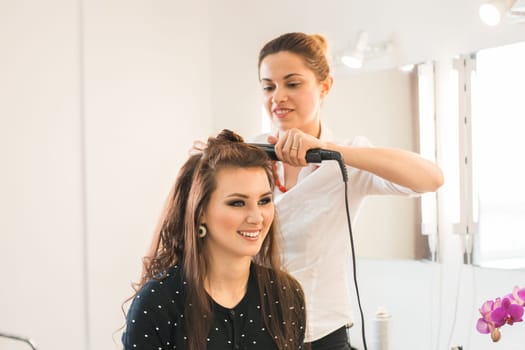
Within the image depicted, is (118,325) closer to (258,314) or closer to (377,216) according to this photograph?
(377,216)

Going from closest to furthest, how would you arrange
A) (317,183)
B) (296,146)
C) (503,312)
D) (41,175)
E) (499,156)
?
(503,312)
(296,146)
(317,183)
(499,156)
(41,175)

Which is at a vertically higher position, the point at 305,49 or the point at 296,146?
the point at 305,49

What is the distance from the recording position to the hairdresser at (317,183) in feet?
4.77

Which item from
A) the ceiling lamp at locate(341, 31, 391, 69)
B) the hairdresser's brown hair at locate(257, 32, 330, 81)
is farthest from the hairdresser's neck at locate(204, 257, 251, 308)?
the ceiling lamp at locate(341, 31, 391, 69)

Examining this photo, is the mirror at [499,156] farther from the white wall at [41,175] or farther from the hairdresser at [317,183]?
the white wall at [41,175]

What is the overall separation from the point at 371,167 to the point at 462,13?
96cm

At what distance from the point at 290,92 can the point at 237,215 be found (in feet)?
1.21

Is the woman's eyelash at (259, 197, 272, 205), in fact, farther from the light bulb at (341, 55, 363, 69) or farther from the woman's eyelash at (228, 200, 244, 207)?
the light bulb at (341, 55, 363, 69)

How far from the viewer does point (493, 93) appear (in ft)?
6.87

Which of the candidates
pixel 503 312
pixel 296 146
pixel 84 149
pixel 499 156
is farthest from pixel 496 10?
pixel 84 149

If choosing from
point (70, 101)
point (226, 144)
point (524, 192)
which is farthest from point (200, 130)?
point (226, 144)

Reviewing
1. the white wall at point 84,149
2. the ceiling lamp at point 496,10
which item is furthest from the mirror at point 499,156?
Result: the white wall at point 84,149

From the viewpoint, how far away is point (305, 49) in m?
1.64

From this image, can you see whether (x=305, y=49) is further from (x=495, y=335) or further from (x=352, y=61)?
(x=352, y=61)
